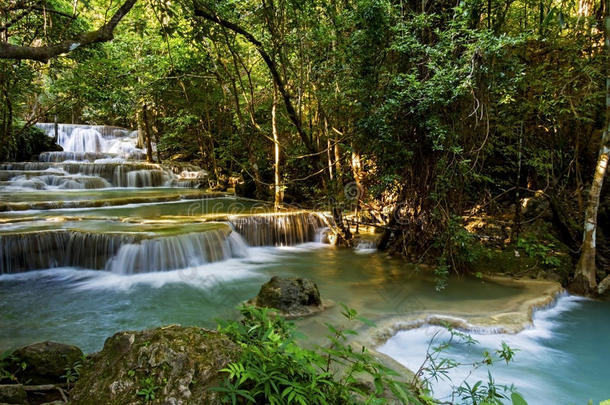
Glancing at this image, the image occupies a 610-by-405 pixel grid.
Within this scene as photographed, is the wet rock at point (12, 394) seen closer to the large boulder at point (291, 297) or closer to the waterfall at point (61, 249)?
the large boulder at point (291, 297)

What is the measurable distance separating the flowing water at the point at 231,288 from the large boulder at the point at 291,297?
22 cm

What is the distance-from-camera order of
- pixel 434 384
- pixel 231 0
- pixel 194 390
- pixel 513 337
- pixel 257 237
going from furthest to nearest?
pixel 257 237 < pixel 231 0 < pixel 513 337 < pixel 434 384 < pixel 194 390

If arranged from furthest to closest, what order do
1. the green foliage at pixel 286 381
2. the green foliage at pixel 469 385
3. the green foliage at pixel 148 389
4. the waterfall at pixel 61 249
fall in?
the waterfall at pixel 61 249, the green foliage at pixel 469 385, the green foliage at pixel 148 389, the green foliage at pixel 286 381

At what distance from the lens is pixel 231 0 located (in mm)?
7879

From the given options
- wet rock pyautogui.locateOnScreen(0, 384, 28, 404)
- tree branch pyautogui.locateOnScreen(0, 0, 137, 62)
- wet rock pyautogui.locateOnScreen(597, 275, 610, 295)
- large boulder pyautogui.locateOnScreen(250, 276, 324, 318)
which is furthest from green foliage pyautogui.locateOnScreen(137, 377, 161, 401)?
wet rock pyautogui.locateOnScreen(597, 275, 610, 295)

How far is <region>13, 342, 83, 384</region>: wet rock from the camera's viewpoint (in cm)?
242

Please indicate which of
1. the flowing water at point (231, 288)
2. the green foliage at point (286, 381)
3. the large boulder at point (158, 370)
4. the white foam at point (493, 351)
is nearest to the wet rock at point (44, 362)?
the large boulder at point (158, 370)

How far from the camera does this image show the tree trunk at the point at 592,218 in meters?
5.20

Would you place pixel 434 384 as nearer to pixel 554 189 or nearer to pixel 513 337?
pixel 513 337

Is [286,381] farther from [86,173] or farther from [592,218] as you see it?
[86,173]

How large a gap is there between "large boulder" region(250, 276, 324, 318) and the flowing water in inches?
8.5

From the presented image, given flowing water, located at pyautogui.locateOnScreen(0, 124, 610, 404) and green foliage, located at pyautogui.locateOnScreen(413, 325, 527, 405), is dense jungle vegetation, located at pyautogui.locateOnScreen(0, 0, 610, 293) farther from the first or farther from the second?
green foliage, located at pyautogui.locateOnScreen(413, 325, 527, 405)

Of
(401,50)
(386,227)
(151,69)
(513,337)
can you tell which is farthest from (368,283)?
(151,69)

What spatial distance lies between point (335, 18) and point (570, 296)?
656cm
